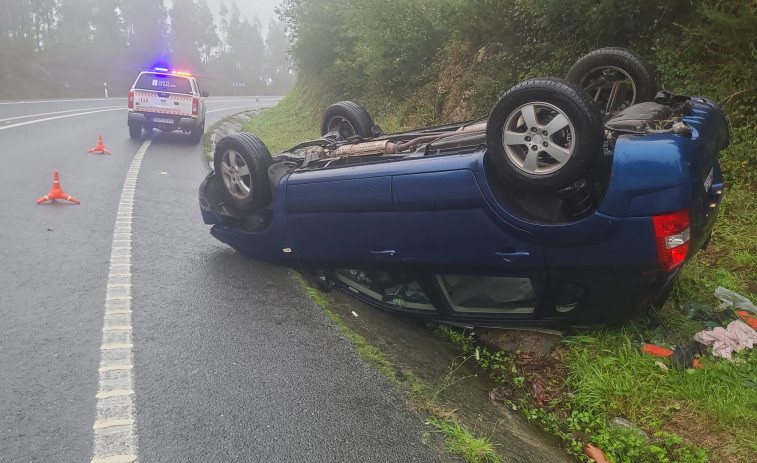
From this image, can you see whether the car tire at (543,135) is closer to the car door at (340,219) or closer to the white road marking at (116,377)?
the car door at (340,219)

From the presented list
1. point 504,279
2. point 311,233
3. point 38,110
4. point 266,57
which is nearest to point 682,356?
point 504,279

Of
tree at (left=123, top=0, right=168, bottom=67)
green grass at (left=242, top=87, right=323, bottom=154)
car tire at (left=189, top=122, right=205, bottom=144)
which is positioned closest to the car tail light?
green grass at (left=242, top=87, right=323, bottom=154)

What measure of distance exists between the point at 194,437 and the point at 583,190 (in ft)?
8.14

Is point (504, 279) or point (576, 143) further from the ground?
point (576, 143)

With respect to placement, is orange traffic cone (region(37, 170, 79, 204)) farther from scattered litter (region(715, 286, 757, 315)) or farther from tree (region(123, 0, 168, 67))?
tree (region(123, 0, 168, 67))

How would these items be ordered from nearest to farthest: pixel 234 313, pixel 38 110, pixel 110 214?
pixel 234 313 < pixel 110 214 < pixel 38 110

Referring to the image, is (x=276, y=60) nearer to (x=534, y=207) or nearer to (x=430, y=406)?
(x=534, y=207)

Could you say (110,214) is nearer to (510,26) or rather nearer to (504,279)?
(504,279)

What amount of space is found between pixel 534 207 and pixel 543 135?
436 mm

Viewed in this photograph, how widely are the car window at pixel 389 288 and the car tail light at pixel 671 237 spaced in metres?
1.55

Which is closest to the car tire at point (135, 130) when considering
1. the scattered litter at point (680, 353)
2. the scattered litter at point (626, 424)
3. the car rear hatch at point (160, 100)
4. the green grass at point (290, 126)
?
the car rear hatch at point (160, 100)

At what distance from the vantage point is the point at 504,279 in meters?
3.36

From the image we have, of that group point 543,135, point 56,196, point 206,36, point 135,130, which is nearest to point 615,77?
point 543,135

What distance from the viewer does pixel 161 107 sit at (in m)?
14.0
